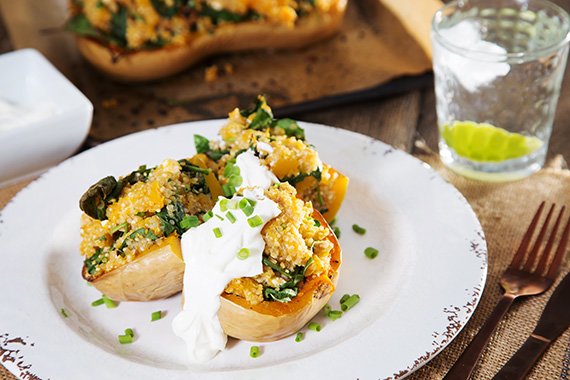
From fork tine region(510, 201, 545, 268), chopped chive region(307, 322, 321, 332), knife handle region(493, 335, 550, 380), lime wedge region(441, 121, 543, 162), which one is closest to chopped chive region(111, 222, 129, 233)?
chopped chive region(307, 322, 321, 332)

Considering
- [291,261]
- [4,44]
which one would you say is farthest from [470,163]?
[4,44]

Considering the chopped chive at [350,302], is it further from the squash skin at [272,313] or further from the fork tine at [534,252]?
the fork tine at [534,252]

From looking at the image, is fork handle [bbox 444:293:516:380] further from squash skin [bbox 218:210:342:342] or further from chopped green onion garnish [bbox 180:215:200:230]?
chopped green onion garnish [bbox 180:215:200:230]

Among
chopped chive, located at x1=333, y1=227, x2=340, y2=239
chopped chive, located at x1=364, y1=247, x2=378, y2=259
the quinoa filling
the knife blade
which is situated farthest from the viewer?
the quinoa filling

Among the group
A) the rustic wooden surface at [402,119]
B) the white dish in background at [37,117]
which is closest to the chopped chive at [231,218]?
the white dish in background at [37,117]

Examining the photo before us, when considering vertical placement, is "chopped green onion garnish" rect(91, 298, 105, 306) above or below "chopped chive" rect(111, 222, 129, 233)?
below

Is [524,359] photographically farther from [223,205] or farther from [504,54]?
[504,54]
